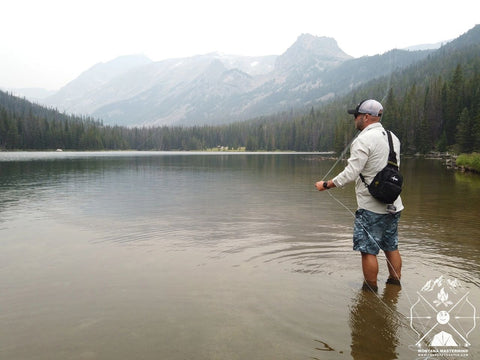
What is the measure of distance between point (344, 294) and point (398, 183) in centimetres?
234

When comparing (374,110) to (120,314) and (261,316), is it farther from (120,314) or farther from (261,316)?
(120,314)

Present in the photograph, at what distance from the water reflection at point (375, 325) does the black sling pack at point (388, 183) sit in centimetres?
182

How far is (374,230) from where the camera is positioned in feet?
21.0

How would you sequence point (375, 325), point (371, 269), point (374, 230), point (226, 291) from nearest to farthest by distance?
point (375, 325) < point (374, 230) < point (371, 269) < point (226, 291)

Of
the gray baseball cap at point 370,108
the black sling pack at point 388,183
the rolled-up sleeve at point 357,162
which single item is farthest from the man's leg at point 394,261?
the gray baseball cap at point 370,108

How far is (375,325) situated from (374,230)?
67.6 inches

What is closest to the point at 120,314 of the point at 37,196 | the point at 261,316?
the point at 261,316

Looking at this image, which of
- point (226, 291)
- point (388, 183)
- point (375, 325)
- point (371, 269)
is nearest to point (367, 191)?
point (388, 183)

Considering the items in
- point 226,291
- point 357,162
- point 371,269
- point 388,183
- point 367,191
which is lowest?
point 226,291

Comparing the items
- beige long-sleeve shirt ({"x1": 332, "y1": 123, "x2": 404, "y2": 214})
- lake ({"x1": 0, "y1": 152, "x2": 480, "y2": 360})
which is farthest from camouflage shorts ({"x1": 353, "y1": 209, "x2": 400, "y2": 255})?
lake ({"x1": 0, "y1": 152, "x2": 480, "y2": 360})

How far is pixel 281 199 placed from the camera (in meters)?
21.3

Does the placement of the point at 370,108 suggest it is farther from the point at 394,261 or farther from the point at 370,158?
the point at 394,261

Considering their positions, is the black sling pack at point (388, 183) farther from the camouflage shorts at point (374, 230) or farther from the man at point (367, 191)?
the camouflage shorts at point (374, 230)

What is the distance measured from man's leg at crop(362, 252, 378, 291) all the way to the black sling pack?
3.81 feet
